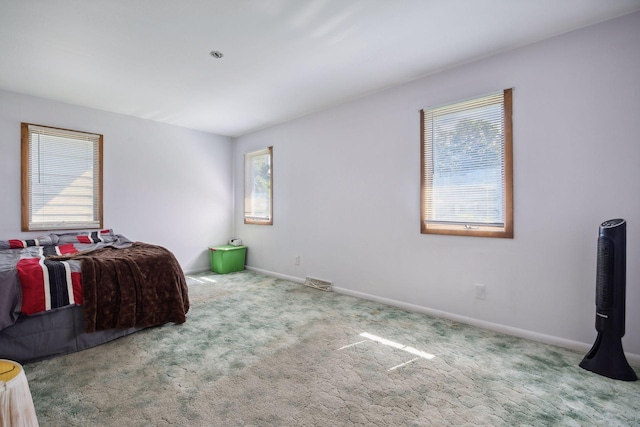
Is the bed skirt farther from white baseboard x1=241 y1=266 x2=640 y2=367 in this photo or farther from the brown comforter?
white baseboard x1=241 y1=266 x2=640 y2=367

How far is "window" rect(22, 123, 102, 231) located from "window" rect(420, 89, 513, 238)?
168 inches

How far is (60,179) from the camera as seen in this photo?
12.8ft

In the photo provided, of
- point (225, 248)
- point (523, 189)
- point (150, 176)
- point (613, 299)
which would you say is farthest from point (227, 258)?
point (613, 299)

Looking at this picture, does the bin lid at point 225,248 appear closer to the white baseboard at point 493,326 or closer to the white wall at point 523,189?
the white wall at point 523,189

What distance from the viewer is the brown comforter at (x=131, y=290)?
8.12 feet

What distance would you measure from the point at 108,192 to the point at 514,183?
4.90 m

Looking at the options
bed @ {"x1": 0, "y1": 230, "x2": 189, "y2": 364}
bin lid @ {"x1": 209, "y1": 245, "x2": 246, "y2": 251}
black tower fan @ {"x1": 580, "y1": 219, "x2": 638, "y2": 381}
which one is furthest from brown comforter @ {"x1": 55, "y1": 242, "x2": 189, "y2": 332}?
black tower fan @ {"x1": 580, "y1": 219, "x2": 638, "y2": 381}

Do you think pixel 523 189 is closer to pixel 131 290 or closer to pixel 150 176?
pixel 131 290

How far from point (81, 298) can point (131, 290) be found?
13.5 inches

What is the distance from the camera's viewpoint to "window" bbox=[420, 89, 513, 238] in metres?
2.69

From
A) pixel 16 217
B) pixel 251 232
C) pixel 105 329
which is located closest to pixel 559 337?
pixel 105 329

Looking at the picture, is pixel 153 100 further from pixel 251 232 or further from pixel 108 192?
pixel 251 232

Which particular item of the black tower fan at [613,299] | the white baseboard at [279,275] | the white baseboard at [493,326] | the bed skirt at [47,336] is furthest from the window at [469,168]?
the bed skirt at [47,336]

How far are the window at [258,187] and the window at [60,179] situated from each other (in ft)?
7.01
